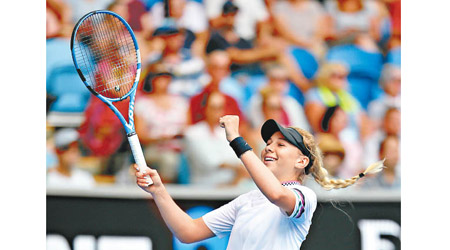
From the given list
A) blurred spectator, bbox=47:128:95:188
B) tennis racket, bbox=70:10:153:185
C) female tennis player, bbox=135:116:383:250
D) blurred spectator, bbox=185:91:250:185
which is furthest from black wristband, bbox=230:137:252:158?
blurred spectator, bbox=47:128:95:188

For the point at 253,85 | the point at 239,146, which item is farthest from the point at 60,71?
the point at 239,146

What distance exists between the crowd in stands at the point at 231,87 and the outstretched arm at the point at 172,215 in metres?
1.64

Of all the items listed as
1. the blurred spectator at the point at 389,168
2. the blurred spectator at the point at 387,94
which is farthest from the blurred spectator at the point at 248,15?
the blurred spectator at the point at 389,168

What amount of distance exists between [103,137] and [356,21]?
6.60 feet

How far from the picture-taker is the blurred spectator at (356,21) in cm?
448

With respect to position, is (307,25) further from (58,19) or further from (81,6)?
(58,19)

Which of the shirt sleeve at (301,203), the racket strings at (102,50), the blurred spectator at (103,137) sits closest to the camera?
the shirt sleeve at (301,203)

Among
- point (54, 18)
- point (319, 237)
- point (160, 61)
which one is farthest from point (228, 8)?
point (319, 237)

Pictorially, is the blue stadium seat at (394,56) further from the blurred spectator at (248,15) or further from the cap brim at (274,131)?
the cap brim at (274,131)

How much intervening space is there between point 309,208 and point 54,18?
2.87m

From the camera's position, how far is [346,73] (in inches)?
179

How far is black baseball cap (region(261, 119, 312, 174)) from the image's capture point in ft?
8.84

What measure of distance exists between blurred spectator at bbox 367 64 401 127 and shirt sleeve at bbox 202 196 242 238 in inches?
80.6

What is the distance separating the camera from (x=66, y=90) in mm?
4590
